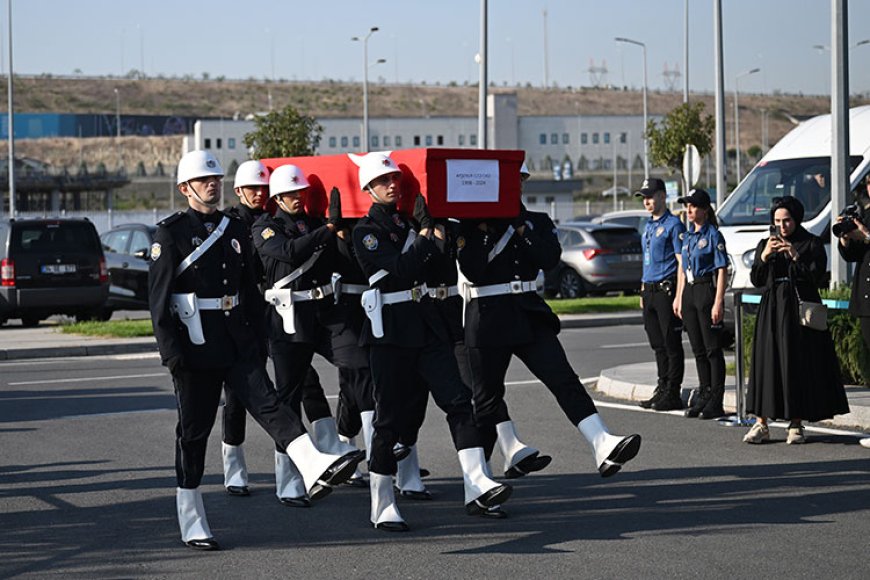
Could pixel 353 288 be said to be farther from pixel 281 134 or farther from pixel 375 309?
pixel 281 134

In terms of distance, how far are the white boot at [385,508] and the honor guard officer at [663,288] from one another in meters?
5.11

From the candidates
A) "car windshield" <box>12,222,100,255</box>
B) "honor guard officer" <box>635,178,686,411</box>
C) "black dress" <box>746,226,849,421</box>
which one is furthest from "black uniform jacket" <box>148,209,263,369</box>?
"car windshield" <box>12,222,100,255</box>

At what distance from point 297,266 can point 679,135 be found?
37.5 metres

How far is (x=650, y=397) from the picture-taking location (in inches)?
549

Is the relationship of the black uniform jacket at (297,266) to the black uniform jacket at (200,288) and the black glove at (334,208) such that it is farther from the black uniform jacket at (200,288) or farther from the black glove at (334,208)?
the black uniform jacket at (200,288)

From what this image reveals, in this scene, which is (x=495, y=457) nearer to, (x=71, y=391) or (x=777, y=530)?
(x=777, y=530)

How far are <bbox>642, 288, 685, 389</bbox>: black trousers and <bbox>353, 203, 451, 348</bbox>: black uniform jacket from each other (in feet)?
16.1

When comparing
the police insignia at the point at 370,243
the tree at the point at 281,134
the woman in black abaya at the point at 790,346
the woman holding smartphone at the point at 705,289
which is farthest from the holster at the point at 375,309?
the tree at the point at 281,134

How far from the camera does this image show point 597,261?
95.6 ft

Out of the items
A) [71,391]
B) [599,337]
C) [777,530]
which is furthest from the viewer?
[599,337]

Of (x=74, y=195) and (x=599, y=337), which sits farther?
(x=74, y=195)

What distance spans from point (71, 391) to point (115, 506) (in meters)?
6.80

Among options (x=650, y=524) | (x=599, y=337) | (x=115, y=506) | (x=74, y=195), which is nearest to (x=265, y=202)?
(x=115, y=506)

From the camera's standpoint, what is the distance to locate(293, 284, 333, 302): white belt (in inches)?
352
